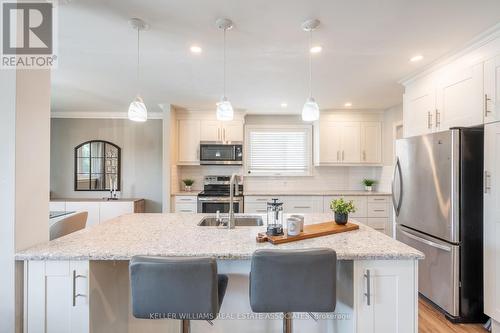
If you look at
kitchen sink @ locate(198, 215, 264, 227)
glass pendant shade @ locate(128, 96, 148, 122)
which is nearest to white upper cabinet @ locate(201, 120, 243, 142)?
kitchen sink @ locate(198, 215, 264, 227)

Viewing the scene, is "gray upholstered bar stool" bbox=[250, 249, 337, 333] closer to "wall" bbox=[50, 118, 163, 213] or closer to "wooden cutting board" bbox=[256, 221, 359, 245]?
"wooden cutting board" bbox=[256, 221, 359, 245]

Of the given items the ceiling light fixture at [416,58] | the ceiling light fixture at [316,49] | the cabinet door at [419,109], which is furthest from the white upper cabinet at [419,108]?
the ceiling light fixture at [316,49]

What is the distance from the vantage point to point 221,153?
4.39 m

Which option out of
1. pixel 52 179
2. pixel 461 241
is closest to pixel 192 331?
pixel 461 241

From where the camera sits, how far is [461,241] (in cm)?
208

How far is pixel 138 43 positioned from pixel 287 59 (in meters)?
1.37

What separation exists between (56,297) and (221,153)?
10.6ft

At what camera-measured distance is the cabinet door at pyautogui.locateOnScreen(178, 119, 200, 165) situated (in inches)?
175

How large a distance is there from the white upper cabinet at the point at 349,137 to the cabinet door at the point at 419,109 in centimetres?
146

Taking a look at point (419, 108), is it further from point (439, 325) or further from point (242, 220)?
point (242, 220)

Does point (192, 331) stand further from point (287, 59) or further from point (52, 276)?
point (287, 59)

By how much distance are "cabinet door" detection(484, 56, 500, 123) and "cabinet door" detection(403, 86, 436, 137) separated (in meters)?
0.56

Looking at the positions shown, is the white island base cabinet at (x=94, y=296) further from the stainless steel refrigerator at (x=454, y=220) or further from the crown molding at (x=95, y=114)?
the crown molding at (x=95, y=114)

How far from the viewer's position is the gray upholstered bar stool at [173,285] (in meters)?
1.18
